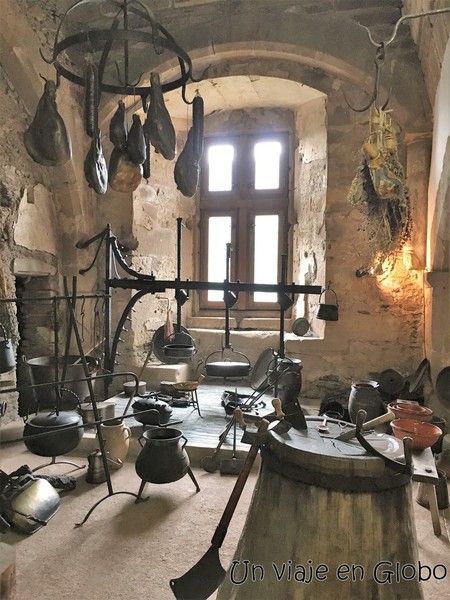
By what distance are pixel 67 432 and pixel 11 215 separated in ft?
6.72

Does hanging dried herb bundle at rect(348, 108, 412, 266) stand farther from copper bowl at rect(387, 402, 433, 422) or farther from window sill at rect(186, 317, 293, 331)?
window sill at rect(186, 317, 293, 331)

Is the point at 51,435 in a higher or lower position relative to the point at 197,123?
lower

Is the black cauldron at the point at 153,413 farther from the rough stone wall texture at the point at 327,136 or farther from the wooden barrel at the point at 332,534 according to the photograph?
the wooden barrel at the point at 332,534

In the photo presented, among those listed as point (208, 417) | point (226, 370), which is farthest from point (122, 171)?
point (208, 417)

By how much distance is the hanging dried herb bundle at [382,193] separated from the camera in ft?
8.11

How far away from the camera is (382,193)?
8.55ft

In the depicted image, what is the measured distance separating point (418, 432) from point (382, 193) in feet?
4.48

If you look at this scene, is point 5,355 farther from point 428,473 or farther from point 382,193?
point 382,193

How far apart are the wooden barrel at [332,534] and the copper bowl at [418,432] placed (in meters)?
1.04

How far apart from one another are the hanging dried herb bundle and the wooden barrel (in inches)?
71.2

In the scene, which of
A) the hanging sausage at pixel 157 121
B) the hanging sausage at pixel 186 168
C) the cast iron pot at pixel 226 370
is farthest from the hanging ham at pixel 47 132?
the cast iron pot at pixel 226 370

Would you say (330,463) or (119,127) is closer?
(330,463)

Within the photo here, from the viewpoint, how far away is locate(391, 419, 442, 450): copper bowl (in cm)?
223


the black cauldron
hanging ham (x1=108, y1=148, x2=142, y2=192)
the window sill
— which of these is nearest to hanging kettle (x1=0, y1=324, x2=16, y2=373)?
the black cauldron
